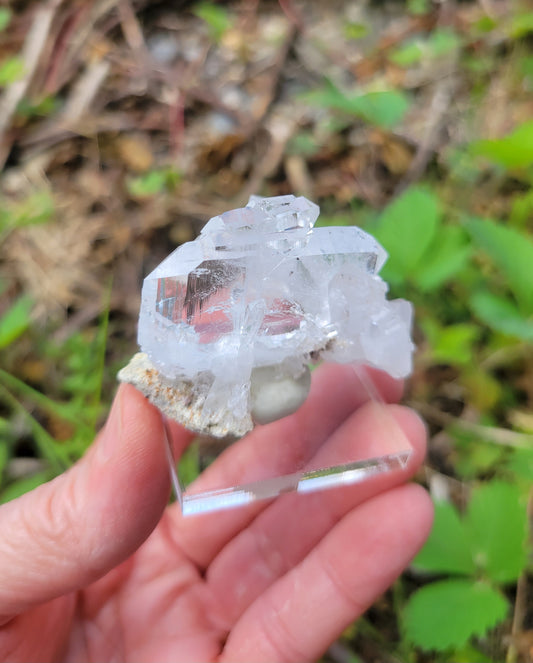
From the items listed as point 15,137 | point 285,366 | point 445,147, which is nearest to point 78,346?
point 285,366

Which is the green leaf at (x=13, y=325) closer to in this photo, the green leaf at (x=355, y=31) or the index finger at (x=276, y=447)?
the index finger at (x=276, y=447)

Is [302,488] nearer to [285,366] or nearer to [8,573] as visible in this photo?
[285,366]

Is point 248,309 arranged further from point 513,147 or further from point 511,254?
point 513,147

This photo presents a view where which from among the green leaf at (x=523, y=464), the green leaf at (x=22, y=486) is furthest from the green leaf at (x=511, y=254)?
the green leaf at (x=22, y=486)

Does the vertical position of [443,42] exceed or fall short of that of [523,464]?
it exceeds it

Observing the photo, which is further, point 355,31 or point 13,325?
point 355,31

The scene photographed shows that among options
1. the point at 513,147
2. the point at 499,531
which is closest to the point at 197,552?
the point at 499,531

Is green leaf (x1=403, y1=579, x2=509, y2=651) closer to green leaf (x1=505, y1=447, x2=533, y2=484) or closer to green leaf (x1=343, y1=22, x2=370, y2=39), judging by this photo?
green leaf (x1=505, y1=447, x2=533, y2=484)
